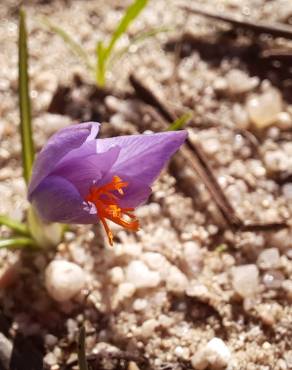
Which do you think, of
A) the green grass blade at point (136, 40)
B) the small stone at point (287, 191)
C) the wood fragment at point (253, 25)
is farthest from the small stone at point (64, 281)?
the wood fragment at point (253, 25)

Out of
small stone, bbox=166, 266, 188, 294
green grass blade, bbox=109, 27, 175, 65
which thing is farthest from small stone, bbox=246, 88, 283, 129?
small stone, bbox=166, 266, 188, 294

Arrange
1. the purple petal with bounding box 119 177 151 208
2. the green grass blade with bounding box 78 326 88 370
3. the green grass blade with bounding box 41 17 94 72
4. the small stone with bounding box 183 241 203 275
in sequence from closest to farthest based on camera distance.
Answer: the green grass blade with bounding box 78 326 88 370 → the purple petal with bounding box 119 177 151 208 → the small stone with bounding box 183 241 203 275 → the green grass blade with bounding box 41 17 94 72

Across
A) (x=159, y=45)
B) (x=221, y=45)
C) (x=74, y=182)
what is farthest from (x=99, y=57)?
(x=74, y=182)

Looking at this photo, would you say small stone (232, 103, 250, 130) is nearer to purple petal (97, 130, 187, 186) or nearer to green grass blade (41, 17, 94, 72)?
green grass blade (41, 17, 94, 72)

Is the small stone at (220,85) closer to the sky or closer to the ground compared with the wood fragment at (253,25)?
closer to the ground

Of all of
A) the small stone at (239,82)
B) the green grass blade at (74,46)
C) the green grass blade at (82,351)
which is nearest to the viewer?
the green grass blade at (82,351)

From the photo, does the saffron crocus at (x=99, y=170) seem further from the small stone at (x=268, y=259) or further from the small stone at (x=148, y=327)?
the small stone at (x=268, y=259)
